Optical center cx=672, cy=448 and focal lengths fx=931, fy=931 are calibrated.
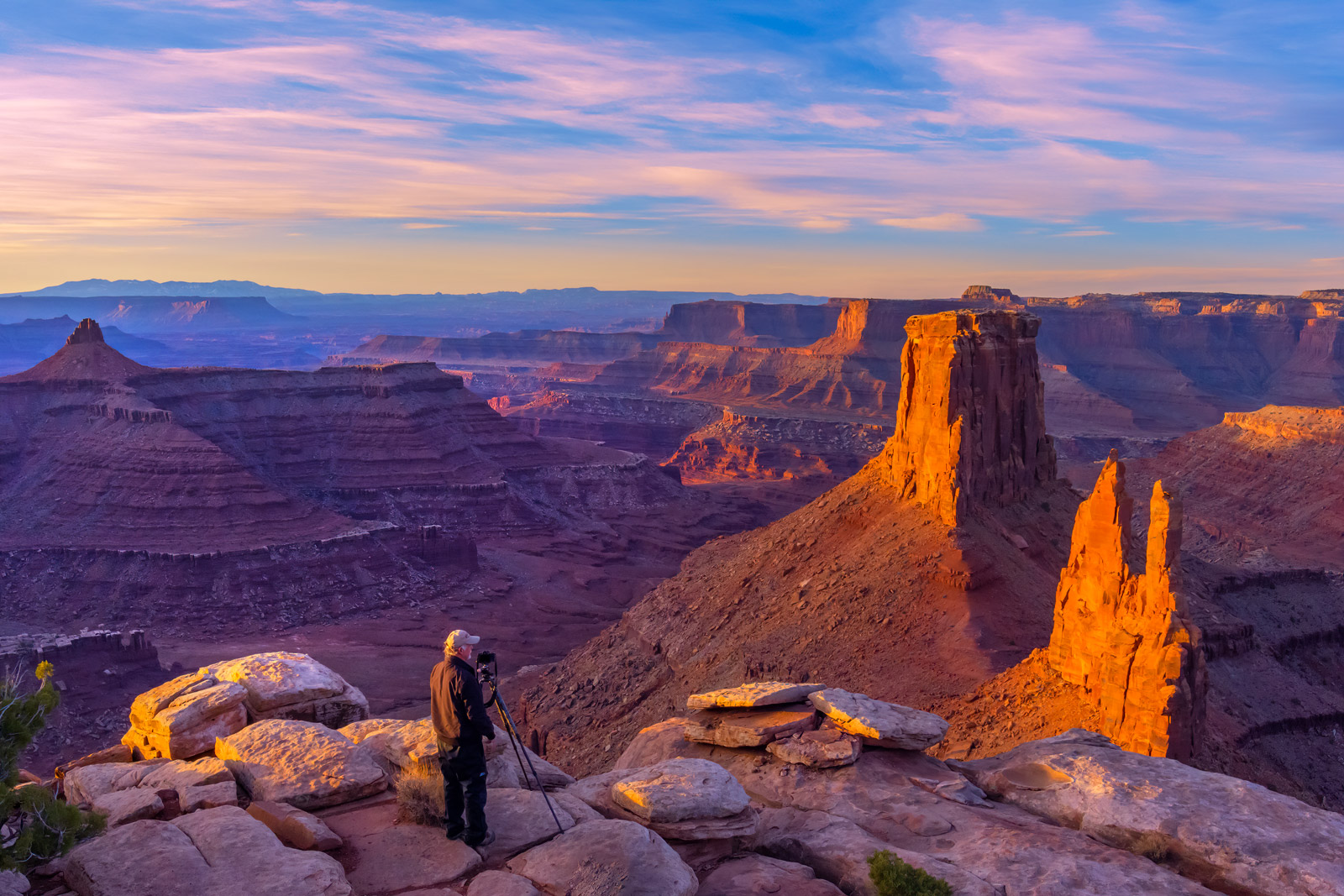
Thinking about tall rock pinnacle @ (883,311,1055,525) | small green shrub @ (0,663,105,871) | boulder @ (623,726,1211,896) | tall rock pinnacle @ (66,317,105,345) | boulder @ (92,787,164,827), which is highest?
tall rock pinnacle @ (66,317,105,345)

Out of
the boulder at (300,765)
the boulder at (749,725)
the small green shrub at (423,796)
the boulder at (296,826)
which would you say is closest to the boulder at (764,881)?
the small green shrub at (423,796)

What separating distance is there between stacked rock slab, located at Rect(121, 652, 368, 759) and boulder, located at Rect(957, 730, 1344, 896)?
1172 cm

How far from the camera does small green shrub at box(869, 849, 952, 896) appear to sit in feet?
35.4

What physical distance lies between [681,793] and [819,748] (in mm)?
3605

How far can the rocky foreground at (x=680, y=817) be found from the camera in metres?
10.9

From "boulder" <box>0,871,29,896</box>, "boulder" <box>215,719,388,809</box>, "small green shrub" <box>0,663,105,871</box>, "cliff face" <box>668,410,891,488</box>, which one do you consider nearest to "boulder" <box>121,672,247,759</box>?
"boulder" <box>215,719,388,809</box>

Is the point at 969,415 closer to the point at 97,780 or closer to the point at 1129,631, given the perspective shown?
the point at 1129,631

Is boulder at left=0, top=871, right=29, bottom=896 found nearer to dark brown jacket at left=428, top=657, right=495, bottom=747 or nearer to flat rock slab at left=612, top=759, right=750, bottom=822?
dark brown jacket at left=428, top=657, right=495, bottom=747

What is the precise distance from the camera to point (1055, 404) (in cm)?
14812

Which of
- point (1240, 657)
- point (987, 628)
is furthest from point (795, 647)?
point (1240, 657)

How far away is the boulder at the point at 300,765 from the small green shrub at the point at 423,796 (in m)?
0.85

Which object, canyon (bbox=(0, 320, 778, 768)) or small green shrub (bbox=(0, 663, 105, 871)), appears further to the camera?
canyon (bbox=(0, 320, 778, 768))

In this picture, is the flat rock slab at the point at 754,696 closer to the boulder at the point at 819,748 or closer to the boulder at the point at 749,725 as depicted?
the boulder at the point at 749,725

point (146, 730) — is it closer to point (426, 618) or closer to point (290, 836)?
point (290, 836)
